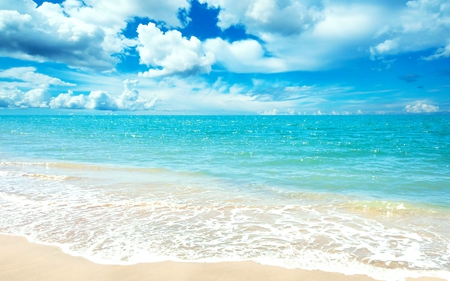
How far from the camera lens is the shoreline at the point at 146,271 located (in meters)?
5.23

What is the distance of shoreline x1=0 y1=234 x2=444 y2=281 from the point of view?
5234mm

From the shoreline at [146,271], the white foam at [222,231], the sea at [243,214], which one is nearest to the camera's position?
the shoreline at [146,271]

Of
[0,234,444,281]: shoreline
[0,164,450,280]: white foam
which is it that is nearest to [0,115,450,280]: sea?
[0,164,450,280]: white foam

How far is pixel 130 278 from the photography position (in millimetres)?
5180

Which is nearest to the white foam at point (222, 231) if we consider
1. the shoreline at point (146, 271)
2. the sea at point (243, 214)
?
the sea at point (243, 214)

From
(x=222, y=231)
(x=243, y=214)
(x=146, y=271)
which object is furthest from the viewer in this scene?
(x=243, y=214)

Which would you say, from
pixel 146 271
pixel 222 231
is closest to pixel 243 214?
pixel 222 231

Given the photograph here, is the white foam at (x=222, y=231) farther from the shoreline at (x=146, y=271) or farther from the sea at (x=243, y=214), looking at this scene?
the shoreline at (x=146, y=271)

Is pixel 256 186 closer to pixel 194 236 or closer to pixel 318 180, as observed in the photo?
pixel 318 180

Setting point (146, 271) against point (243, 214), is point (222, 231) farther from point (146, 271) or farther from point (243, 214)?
point (146, 271)

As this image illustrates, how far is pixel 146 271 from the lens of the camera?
541 cm

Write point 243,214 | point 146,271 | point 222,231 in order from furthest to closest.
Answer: point 243,214
point 222,231
point 146,271

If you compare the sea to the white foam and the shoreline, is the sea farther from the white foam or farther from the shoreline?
the shoreline

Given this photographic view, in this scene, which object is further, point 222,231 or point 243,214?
point 243,214
